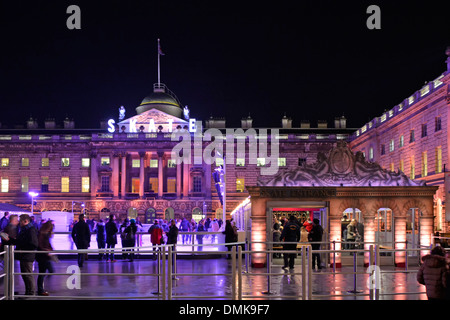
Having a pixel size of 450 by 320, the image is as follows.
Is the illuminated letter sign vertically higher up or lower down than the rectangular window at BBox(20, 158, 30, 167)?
higher up

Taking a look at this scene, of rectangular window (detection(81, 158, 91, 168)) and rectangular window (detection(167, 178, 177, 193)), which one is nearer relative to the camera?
rectangular window (detection(81, 158, 91, 168))

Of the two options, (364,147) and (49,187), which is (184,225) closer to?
(364,147)

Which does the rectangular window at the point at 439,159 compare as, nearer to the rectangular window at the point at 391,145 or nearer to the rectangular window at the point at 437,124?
the rectangular window at the point at 437,124

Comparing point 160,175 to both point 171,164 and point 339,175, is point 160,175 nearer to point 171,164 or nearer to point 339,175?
point 171,164

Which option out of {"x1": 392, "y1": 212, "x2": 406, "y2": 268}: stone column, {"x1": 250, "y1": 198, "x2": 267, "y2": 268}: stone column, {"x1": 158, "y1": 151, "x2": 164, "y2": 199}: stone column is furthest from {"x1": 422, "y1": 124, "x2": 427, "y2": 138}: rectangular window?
{"x1": 158, "y1": 151, "x2": 164, "y2": 199}: stone column

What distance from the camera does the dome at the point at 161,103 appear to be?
86.1 meters

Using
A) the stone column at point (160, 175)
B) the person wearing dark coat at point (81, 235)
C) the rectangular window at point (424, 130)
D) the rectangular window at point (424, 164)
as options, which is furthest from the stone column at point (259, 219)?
the stone column at point (160, 175)

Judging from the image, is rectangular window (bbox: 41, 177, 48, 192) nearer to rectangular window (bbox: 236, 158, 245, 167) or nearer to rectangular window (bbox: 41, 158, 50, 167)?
rectangular window (bbox: 41, 158, 50, 167)

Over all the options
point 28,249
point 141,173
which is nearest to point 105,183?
point 141,173

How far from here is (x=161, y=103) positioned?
283 feet

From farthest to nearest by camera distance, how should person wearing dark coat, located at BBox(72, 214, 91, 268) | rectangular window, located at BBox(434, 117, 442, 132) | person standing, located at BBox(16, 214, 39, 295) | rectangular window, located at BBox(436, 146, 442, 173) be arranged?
rectangular window, located at BBox(434, 117, 442, 132)
rectangular window, located at BBox(436, 146, 442, 173)
person wearing dark coat, located at BBox(72, 214, 91, 268)
person standing, located at BBox(16, 214, 39, 295)

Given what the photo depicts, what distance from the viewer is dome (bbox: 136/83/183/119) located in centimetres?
8612

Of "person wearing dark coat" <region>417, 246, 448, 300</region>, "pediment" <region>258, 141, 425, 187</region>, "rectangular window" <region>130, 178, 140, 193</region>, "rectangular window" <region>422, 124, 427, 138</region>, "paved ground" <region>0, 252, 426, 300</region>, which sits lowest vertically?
"paved ground" <region>0, 252, 426, 300</region>

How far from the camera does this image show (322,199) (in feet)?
70.9
